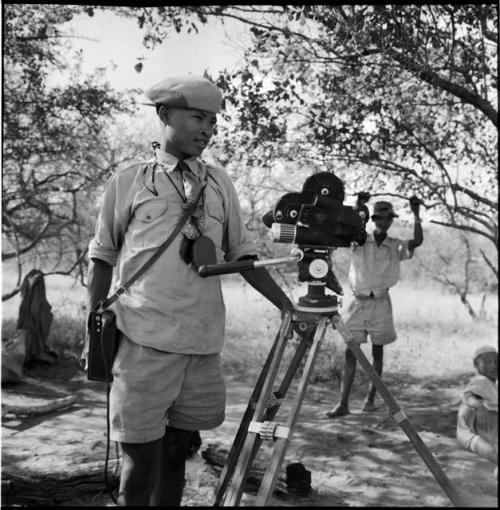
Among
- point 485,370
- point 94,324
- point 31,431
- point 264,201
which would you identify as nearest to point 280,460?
point 94,324

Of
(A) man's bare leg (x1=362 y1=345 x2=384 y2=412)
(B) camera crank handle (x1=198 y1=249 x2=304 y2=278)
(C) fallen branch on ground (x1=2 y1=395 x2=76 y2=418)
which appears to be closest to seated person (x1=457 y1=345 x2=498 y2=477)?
(B) camera crank handle (x1=198 y1=249 x2=304 y2=278)

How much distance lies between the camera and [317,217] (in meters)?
1.88

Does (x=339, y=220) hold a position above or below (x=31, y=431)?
above

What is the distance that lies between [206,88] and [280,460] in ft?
3.60

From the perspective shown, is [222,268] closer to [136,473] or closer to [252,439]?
[252,439]

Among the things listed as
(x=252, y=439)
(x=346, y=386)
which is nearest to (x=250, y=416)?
(x=252, y=439)

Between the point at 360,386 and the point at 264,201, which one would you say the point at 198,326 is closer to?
the point at 360,386

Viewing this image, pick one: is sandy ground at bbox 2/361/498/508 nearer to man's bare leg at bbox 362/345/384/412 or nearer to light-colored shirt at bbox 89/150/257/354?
man's bare leg at bbox 362/345/384/412

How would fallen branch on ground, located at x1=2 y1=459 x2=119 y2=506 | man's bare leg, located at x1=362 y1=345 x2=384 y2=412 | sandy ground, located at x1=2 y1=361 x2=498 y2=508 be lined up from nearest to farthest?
fallen branch on ground, located at x1=2 y1=459 x2=119 y2=506
sandy ground, located at x1=2 y1=361 x2=498 y2=508
man's bare leg, located at x1=362 y1=345 x2=384 y2=412

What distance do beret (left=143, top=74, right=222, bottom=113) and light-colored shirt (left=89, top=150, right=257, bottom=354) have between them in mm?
174

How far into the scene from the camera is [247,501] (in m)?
3.35

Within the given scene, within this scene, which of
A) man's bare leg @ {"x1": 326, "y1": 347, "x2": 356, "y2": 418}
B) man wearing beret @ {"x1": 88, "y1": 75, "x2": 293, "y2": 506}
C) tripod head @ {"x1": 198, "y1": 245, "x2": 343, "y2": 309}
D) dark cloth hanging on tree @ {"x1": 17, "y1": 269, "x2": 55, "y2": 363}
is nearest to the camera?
tripod head @ {"x1": 198, "y1": 245, "x2": 343, "y2": 309}

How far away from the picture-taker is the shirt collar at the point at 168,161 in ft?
6.89

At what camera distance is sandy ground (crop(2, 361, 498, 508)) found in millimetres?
3326
